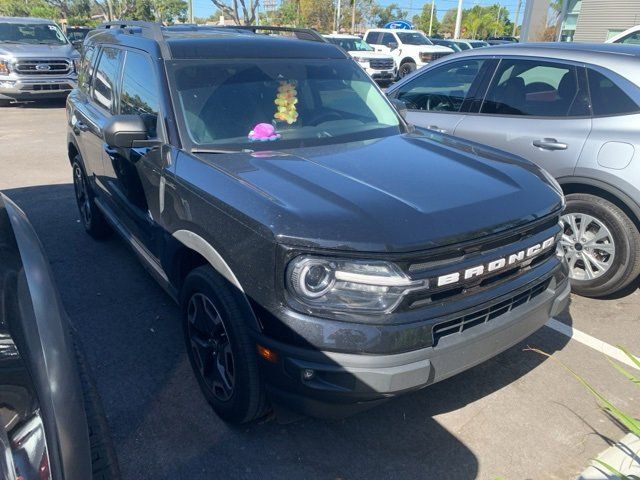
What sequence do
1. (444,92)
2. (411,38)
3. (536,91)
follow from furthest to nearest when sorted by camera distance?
(411,38) → (444,92) → (536,91)

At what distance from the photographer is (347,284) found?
2238mm

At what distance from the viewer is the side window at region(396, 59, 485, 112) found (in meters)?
5.00

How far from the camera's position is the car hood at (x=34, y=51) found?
12727mm

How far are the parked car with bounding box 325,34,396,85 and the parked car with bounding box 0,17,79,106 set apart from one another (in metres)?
9.31

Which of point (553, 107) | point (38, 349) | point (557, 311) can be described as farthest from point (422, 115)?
point (38, 349)

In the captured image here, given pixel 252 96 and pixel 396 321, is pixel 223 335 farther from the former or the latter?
pixel 252 96

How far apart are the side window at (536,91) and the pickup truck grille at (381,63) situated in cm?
1562

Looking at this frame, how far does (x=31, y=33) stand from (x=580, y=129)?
47.3 ft

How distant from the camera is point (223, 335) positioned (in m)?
2.72

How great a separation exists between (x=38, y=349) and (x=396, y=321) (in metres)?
1.30

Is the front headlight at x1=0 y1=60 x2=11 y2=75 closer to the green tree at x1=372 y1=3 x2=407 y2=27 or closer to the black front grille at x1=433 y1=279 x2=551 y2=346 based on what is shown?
the black front grille at x1=433 y1=279 x2=551 y2=346

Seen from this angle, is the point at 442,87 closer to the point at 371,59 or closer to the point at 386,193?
the point at 386,193

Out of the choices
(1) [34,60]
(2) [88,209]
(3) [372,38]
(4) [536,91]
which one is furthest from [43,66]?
(3) [372,38]

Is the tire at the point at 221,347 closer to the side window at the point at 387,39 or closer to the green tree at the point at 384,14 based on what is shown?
the side window at the point at 387,39
